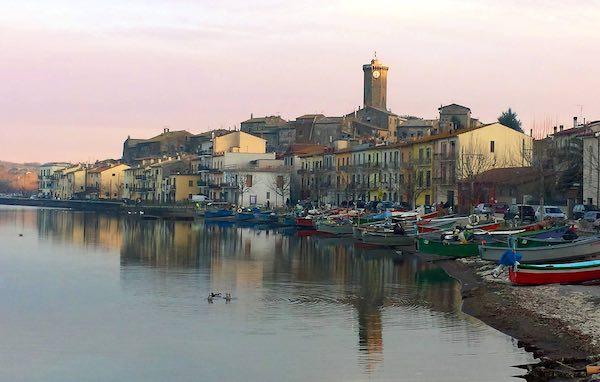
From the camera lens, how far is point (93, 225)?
346ft

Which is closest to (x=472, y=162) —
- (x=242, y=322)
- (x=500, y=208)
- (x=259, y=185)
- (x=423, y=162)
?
(x=423, y=162)

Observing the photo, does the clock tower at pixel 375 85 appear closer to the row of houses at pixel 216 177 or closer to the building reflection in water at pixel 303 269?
the row of houses at pixel 216 177

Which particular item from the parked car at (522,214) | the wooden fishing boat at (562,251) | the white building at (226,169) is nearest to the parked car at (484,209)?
the parked car at (522,214)

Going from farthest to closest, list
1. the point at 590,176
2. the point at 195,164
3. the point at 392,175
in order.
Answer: the point at 195,164
the point at 392,175
the point at 590,176

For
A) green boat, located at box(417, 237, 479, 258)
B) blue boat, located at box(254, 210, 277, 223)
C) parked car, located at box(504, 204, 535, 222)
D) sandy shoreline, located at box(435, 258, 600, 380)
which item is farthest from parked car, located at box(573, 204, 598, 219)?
blue boat, located at box(254, 210, 277, 223)

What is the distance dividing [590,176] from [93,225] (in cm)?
5697

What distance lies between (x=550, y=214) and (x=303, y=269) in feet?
74.8

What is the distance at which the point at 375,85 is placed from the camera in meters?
180

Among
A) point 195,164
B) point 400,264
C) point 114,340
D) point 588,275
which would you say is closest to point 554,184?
point 400,264

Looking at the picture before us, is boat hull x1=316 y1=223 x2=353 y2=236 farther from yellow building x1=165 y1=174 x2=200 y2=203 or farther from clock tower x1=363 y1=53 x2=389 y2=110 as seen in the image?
clock tower x1=363 y1=53 x2=389 y2=110

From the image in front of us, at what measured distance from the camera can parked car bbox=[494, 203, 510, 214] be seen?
246ft

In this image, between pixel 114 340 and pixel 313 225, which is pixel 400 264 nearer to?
pixel 114 340

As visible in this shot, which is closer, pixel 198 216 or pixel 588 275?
pixel 588 275

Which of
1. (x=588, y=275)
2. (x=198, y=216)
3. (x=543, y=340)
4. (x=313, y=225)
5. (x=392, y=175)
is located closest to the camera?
(x=543, y=340)
